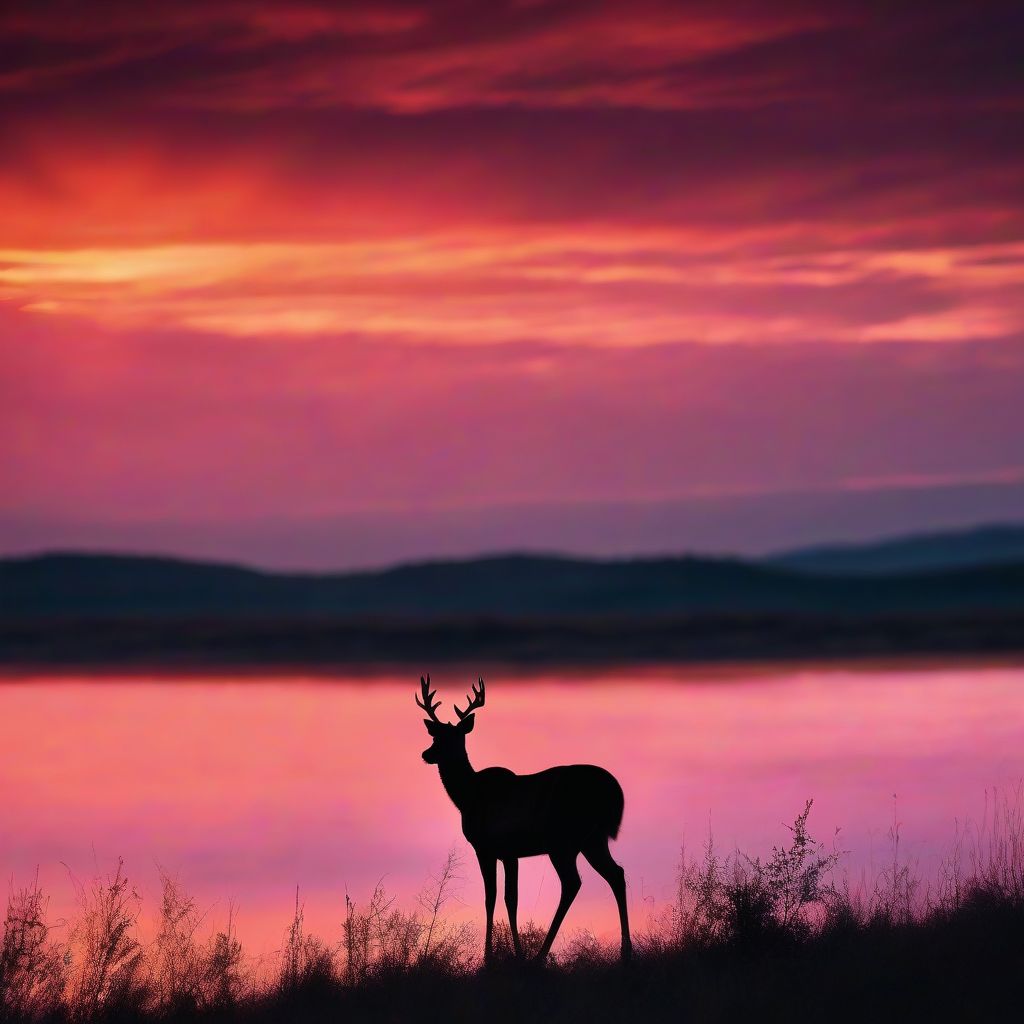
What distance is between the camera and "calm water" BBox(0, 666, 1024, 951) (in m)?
18.8

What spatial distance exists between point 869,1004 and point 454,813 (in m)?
14.0

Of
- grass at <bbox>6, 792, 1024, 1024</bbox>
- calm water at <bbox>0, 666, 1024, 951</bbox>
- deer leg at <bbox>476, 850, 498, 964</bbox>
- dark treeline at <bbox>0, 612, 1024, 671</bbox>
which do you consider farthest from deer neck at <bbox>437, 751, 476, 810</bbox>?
dark treeline at <bbox>0, 612, 1024, 671</bbox>

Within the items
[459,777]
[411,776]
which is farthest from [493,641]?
[459,777]

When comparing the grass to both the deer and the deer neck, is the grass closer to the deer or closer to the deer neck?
the deer

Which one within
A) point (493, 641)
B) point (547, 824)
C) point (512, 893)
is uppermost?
point (493, 641)

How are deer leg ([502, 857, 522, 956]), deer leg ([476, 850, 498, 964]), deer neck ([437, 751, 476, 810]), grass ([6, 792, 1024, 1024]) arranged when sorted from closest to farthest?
grass ([6, 792, 1024, 1024]), deer leg ([502, 857, 522, 956]), deer leg ([476, 850, 498, 964]), deer neck ([437, 751, 476, 810])

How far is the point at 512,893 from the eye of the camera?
12.7 metres

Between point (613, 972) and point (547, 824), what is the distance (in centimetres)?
114

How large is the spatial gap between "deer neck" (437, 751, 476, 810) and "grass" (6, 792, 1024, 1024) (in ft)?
3.21

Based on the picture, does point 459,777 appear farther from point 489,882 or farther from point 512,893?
point 512,893

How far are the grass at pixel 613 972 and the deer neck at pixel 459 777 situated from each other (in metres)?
0.98

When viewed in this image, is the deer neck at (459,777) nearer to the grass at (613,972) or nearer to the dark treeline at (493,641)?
the grass at (613,972)

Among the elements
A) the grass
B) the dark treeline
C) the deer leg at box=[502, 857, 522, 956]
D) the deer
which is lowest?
the grass

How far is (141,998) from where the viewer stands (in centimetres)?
1134
